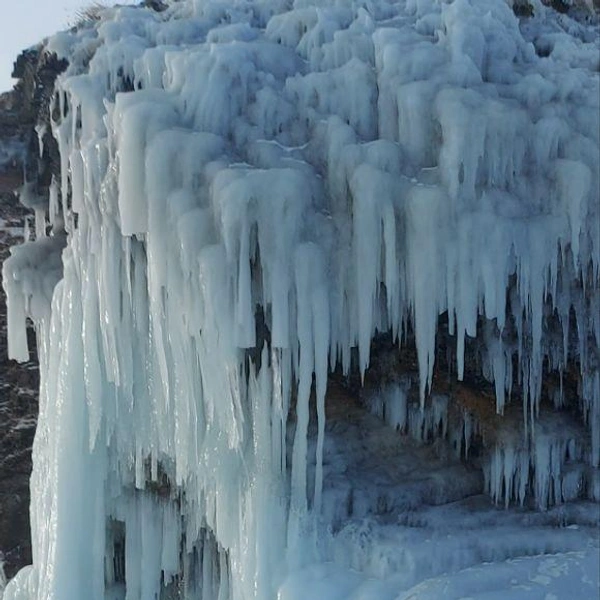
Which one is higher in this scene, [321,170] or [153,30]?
[153,30]

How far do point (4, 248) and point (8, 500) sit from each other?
3118mm

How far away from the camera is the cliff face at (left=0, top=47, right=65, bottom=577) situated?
8523mm

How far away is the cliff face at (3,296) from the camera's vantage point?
28.0 feet

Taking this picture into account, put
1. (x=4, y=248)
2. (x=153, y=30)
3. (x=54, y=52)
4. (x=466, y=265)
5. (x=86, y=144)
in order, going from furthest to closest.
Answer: (x=4, y=248) → (x=54, y=52) → (x=153, y=30) → (x=86, y=144) → (x=466, y=265)

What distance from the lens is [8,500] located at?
975 cm

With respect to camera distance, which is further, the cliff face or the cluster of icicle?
the cliff face

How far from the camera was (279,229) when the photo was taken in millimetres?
5457

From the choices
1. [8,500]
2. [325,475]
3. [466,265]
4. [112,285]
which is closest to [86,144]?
[112,285]

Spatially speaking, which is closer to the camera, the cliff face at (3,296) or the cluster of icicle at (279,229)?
the cluster of icicle at (279,229)

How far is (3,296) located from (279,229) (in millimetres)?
5704

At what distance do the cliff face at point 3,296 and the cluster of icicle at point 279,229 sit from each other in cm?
149

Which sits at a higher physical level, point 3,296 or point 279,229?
point 279,229

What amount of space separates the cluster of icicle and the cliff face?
1494 millimetres

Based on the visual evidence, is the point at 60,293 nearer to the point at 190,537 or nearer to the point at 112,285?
the point at 112,285
